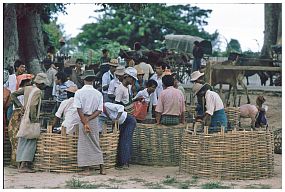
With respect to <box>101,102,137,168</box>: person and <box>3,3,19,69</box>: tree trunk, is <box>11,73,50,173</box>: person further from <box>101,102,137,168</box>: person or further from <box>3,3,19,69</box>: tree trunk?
<box>3,3,19,69</box>: tree trunk

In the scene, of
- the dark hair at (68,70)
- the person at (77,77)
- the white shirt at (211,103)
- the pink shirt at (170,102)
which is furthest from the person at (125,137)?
Answer: the dark hair at (68,70)

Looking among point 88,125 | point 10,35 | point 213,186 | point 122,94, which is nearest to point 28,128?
point 88,125

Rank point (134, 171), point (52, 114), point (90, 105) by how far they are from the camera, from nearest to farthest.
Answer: point (90, 105) < point (134, 171) < point (52, 114)

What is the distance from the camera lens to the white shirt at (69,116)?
9850mm

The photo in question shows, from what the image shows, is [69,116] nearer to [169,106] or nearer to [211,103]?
[169,106]

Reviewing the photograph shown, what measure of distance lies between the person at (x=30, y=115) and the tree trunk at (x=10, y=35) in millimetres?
7587

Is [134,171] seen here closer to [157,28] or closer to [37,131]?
[37,131]

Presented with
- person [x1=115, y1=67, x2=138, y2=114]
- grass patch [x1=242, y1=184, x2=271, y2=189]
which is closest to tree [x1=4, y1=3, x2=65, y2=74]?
person [x1=115, y1=67, x2=138, y2=114]

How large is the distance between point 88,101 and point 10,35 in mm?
8510

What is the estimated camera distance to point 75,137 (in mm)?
9820

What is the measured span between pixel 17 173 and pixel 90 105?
Answer: 1.37 metres

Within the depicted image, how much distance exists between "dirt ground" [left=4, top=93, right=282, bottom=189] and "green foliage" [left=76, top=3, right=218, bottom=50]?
31418 mm

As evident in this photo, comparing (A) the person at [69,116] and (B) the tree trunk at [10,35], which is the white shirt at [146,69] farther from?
(A) the person at [69,116]

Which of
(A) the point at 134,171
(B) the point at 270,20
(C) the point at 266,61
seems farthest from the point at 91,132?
(B) the point at 270,20
